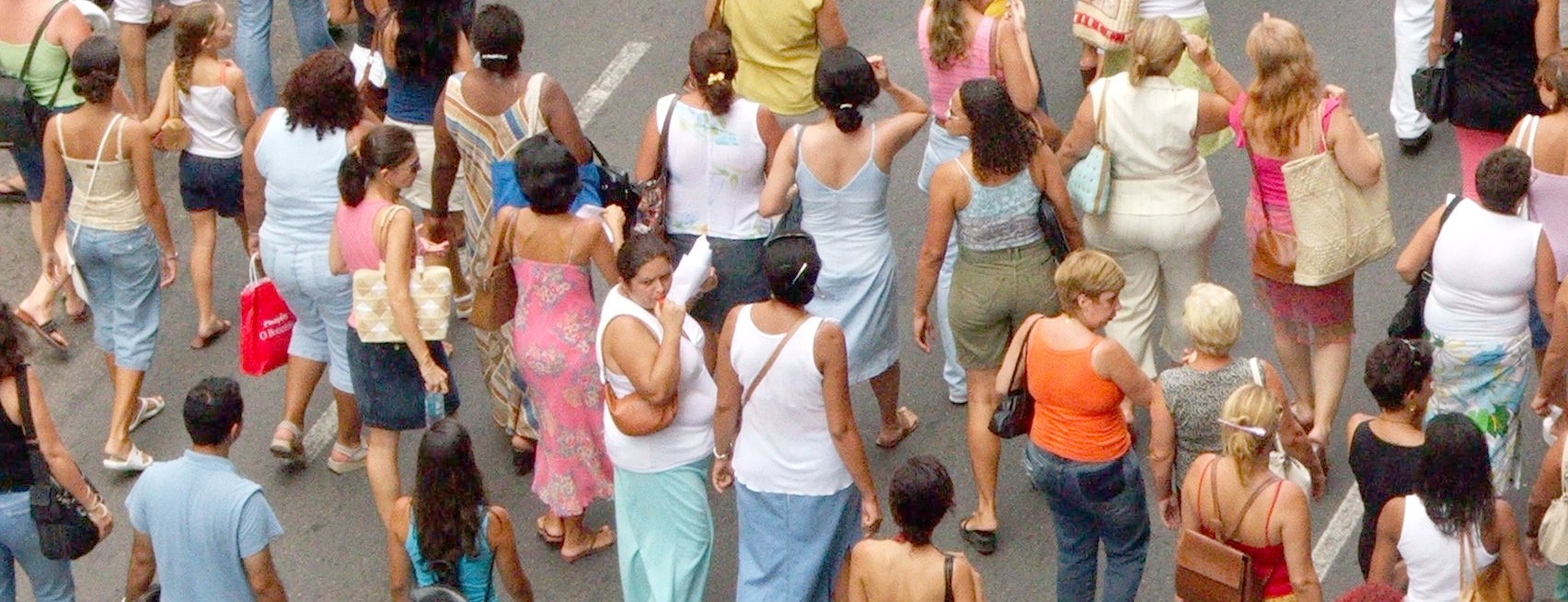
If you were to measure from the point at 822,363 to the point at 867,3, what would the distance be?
502cm

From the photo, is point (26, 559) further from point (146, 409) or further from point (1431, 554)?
point (1431, 554)

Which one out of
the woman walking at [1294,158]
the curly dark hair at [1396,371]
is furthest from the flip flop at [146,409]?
the curly dark hair at [1396,371]

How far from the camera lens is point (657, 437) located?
24.2 feet

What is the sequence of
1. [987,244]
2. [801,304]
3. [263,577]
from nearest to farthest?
[263,577] → [801,304] → [987,244]

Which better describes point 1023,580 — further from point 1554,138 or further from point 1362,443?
point 1554,138

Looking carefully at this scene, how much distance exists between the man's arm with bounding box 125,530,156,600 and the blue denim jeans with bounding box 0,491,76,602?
50 cm

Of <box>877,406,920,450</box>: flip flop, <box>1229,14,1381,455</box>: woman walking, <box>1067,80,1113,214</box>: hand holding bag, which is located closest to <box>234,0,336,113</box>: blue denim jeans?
<box>877,406,920,450</box>: flip flop

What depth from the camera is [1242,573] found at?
6449 millimetres

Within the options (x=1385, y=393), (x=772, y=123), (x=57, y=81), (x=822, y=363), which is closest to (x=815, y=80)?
(x=772, y=123)

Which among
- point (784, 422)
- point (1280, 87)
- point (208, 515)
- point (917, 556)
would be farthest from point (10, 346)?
point (1280, 87)

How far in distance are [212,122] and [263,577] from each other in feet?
10.0

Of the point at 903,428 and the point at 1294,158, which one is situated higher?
the point at 1294,158

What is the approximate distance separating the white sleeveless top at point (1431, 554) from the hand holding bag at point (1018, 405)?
1.30 meters

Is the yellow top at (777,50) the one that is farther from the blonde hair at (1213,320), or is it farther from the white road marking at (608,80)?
the blonde hair at (1213,320)
